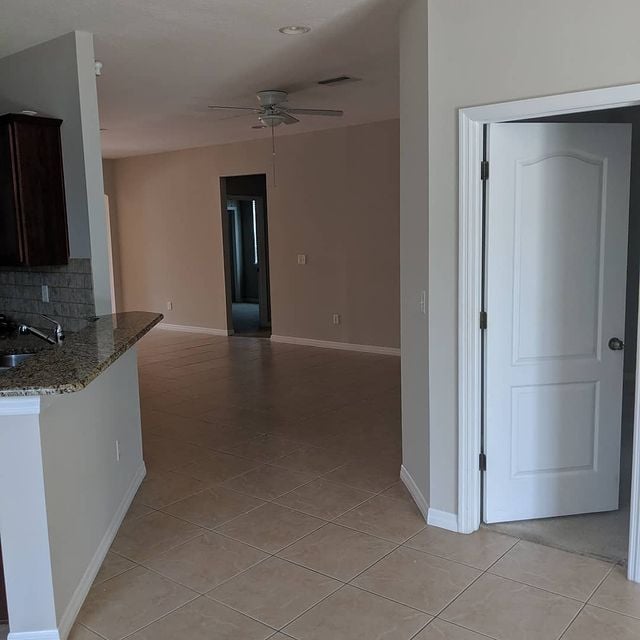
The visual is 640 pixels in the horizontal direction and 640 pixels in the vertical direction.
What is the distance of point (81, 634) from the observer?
242 centimetres

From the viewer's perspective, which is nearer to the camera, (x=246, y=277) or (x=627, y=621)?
(x=627, y=621)

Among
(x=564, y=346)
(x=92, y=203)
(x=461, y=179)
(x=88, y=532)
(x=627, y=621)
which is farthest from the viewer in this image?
(x=92, y=203)

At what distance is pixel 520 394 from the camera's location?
3.18m

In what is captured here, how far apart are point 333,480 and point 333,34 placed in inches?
107

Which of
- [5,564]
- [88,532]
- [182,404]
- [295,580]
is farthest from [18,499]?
[182,404]

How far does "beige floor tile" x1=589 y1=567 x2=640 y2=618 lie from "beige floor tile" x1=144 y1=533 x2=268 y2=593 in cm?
145

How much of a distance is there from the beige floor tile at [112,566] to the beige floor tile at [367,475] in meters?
1.37

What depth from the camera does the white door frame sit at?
8.70 ft

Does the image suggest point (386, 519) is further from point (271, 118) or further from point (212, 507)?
point (271, 118)

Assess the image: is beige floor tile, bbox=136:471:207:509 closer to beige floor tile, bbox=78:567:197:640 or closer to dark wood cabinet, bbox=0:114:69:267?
beige floor tile, bbox=78:567:197:640

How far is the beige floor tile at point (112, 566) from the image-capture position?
2828 millimetres

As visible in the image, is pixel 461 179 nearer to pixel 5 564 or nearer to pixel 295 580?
pixel 295 580

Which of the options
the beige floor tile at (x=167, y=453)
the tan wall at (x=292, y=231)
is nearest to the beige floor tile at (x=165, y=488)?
the beige floor tile at (x=167, y=453)

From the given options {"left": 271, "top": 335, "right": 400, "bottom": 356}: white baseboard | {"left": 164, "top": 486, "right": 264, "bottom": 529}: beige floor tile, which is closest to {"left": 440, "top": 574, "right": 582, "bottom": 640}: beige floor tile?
{"left": 164, "top": 486, "right": 264, "bottom": 529}: beige floor tile
